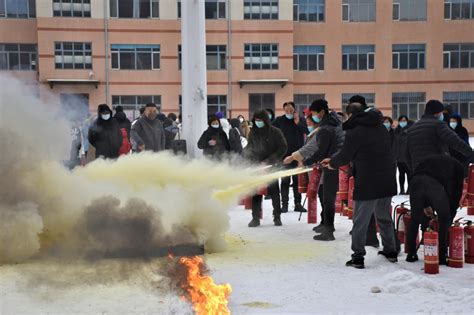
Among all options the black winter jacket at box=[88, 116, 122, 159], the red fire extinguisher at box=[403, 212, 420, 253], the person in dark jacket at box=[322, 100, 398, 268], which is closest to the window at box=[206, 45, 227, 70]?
the black winter jacket at box=[88, 116, 122, 159]

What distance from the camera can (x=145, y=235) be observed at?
6723mm

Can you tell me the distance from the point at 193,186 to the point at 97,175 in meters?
1.39

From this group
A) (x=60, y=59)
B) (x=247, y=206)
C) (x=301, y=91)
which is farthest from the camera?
(x=301, y=91)

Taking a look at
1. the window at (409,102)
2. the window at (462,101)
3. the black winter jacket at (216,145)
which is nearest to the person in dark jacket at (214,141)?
the black winter jacket at (216,145)

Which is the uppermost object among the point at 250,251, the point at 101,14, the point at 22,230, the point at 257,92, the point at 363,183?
the point at 101,14

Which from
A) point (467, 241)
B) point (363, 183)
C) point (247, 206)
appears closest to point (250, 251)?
point (363, 183)

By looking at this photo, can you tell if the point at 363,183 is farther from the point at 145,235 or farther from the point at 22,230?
the point at 22,230

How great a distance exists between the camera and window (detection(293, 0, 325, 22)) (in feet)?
109

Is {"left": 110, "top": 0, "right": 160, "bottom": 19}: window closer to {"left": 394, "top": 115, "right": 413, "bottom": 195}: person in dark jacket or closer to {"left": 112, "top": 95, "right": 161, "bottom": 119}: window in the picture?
{"left": 112, "top": 95, "right": 161, "bottom": 119}: window

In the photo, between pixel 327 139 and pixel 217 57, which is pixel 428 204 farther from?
pixel 217 57

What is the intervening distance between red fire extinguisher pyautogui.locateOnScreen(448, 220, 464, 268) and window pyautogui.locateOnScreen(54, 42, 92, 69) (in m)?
27.6

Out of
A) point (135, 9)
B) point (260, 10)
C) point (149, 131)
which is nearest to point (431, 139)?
point (149, 131)

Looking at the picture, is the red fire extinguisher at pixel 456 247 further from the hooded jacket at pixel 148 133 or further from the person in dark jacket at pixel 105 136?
the person in dark jacket at pixel 105 136

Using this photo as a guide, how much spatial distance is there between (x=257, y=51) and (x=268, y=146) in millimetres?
23467
